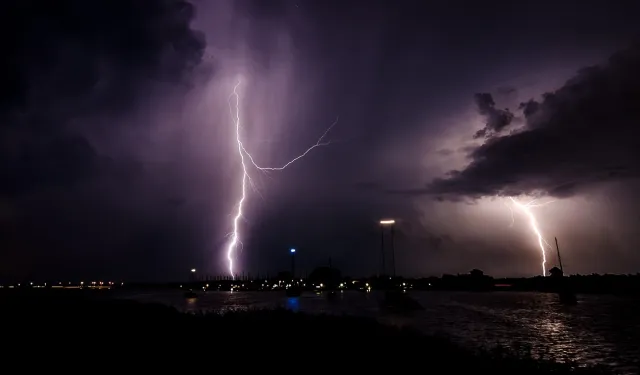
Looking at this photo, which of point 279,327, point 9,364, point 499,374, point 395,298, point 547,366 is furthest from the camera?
point 395,298

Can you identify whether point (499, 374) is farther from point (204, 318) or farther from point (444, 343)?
point (204, 318)

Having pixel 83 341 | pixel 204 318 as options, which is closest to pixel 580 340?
pixel 204 318

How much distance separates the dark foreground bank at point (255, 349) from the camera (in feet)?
53.2

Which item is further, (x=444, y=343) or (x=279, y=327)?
(x=279, y=327)

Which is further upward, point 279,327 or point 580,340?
point 279,327

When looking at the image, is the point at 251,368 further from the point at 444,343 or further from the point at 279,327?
the point at 444,343

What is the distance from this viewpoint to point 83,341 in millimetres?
20609

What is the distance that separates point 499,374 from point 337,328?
982 cm

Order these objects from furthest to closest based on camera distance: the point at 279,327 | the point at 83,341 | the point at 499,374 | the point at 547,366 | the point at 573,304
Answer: the point at 573,304
the point at 279,327
the point at 83,341
the point at 547,366
the point at 499,374

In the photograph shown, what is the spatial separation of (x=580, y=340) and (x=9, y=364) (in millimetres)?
38725

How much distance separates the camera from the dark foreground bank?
53.2ft

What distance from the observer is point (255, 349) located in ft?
60.1

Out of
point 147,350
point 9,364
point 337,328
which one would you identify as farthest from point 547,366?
point 9,364

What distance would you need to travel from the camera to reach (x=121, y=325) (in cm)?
2580
